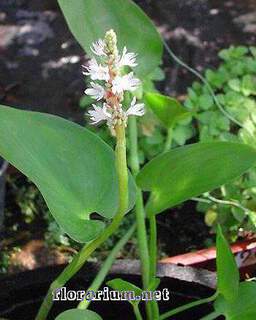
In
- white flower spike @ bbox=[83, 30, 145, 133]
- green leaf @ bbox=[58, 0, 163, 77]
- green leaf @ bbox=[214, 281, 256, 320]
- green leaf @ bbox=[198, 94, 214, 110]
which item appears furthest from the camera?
green leaf @ bbox=[198, 94, 214, 110]

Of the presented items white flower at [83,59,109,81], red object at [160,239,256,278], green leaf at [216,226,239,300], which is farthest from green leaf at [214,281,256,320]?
white flower at [83,59,109,81]

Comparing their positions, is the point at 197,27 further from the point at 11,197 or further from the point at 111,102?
the point at 111,102

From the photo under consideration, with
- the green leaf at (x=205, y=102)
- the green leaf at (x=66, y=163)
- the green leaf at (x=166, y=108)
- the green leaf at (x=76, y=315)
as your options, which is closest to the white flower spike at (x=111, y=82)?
the green leaf at (x=66, y=163)

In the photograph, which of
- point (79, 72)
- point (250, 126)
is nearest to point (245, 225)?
point (250, 126)

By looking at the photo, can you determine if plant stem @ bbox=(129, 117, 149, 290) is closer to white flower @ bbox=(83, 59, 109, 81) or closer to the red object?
the red object

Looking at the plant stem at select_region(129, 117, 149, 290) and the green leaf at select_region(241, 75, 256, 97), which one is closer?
the plant stem at select_region(129, 117, 149, 290)

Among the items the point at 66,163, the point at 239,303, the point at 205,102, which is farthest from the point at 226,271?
the point at 205,102
